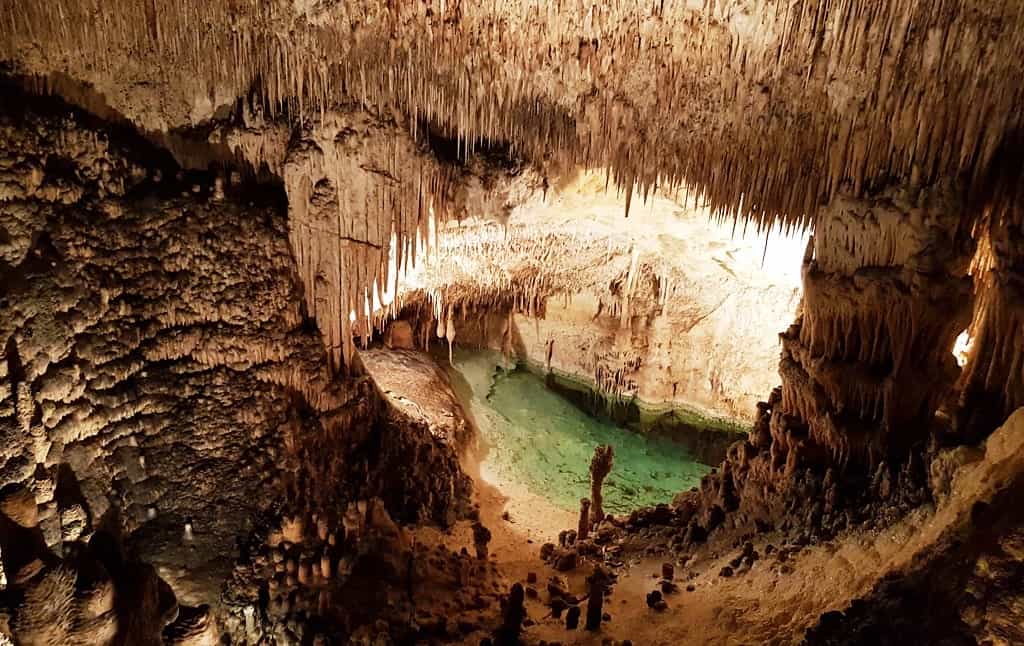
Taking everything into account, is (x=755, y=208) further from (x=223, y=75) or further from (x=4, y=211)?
(x=4, y=211)

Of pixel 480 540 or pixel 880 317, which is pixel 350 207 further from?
pixel 880 317

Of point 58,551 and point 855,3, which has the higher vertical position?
point 855,3

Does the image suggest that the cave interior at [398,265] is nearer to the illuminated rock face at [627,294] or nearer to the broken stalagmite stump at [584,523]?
the broken stalagmite stump at [584,523]

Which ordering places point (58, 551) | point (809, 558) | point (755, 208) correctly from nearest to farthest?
point (58, 551) < point (809, 558) < point (755, 208)

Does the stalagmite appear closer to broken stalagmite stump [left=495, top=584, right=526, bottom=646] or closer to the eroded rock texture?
the eroded rock texture

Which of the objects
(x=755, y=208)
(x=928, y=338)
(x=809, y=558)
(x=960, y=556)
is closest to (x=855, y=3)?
(x=755, y=208)

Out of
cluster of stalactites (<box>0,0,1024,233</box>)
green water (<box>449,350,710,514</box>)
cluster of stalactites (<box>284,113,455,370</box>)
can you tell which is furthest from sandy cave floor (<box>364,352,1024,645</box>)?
cluster of stalactites (<box>0,0,1024,233</box>)

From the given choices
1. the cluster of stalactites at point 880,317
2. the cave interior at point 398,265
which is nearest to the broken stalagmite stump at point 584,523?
the cave interior at point 398,265
